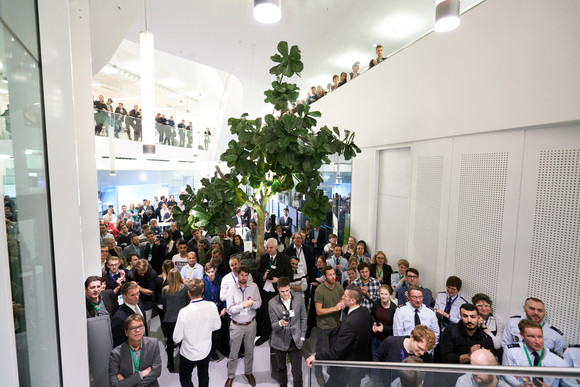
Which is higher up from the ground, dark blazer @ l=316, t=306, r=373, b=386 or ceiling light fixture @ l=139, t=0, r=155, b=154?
ceiling light fixture @ l=139, t=0, r=155, b=154

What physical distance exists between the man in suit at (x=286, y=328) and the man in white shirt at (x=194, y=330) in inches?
34.2

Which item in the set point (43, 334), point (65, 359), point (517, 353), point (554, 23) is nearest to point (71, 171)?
point (43, 334)

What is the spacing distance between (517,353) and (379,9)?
22.8 feet

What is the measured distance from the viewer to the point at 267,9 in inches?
114

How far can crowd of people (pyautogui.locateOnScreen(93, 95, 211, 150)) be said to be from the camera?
35.8 ft

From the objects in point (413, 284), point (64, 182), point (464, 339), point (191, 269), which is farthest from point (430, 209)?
point (64, 182)

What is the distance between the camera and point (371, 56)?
9383 millimetres

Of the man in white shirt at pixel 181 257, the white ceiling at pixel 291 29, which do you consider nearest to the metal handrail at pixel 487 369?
the man in white shirt at pixel 181 257

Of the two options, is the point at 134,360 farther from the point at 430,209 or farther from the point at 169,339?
the point at 430,209

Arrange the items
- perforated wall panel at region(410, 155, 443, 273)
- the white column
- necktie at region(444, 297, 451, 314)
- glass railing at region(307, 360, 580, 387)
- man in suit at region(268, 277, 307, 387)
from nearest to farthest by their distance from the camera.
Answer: glass railing at region(307, 360, 580, 387) → the white column → man in suit at region(268, 277, 307, 387) → necktie at region(444, 297, 451, 314) → perforated wall panel at region(410, 155, 443, 273)

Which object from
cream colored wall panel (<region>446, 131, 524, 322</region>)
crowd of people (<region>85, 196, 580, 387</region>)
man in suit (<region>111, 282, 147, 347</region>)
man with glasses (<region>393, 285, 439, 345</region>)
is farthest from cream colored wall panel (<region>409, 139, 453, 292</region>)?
man in suit (<region>111, 282, 147, 347</region>)

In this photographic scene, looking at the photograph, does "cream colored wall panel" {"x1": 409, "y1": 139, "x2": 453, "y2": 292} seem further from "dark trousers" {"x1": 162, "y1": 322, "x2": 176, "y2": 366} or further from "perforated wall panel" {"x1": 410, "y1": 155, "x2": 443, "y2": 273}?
"dark trousers" {"x1": 162, "y1": 322, "x2": 176, "y2": 366}

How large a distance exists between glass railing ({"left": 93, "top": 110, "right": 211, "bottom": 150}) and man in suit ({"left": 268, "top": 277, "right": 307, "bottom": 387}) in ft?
29.1

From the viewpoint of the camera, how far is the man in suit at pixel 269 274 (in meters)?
4.98
